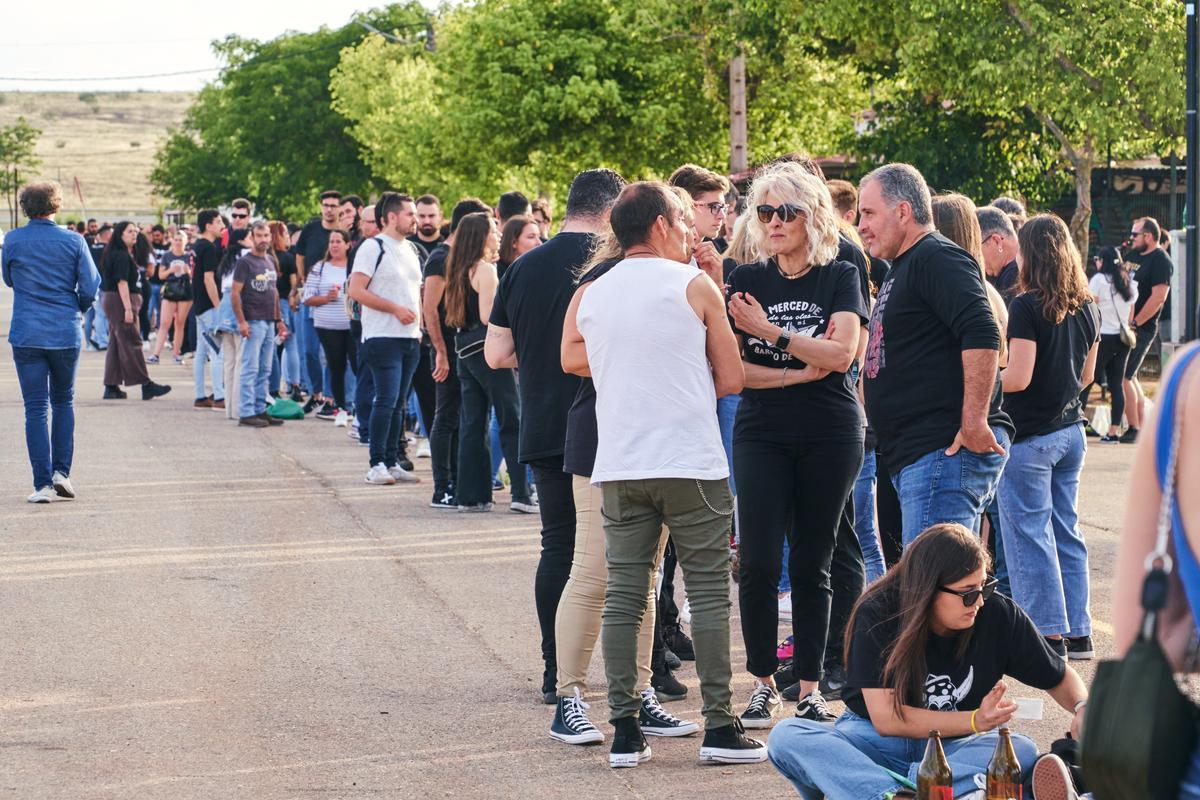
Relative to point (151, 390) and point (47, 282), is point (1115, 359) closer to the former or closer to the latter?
point (47, 282)

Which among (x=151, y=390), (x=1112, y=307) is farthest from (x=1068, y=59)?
(x=151, y=390)

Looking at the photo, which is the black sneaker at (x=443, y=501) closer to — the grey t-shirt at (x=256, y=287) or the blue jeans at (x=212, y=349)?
the grey t-shirt at (x=256, y=287)

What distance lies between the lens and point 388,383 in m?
11.7

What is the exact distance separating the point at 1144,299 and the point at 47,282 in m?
9.20

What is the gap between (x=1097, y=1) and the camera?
2061 cm

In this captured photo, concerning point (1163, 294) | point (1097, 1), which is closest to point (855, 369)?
point (1163, 294)

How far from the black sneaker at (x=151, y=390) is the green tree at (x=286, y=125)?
1898 inches

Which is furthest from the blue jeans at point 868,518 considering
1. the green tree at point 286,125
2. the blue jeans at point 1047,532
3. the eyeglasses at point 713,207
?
the green tree at point 286,125

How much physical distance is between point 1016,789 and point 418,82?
186ft

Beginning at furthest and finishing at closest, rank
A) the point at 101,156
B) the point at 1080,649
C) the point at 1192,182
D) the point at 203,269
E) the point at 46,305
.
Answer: the point at 101,156 < the point at 203,269 < the point at 1192,182 < the point at 46,305 < the point at 1080,649

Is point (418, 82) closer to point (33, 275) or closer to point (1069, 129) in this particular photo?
point (1069, 129)

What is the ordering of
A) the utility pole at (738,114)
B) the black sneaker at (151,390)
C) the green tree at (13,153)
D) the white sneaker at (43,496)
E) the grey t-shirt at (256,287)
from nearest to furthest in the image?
1. the white sneaker at (43,496)
2. the grey t-shirt at (256,287)
3. the black sneaker at (151,390)
4. the utility pole at (738,114)
5. the green tree at (13,153)

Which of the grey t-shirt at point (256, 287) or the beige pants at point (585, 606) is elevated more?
the grey t-shirt at point (256, 287)

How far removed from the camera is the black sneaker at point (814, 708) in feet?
18.8
